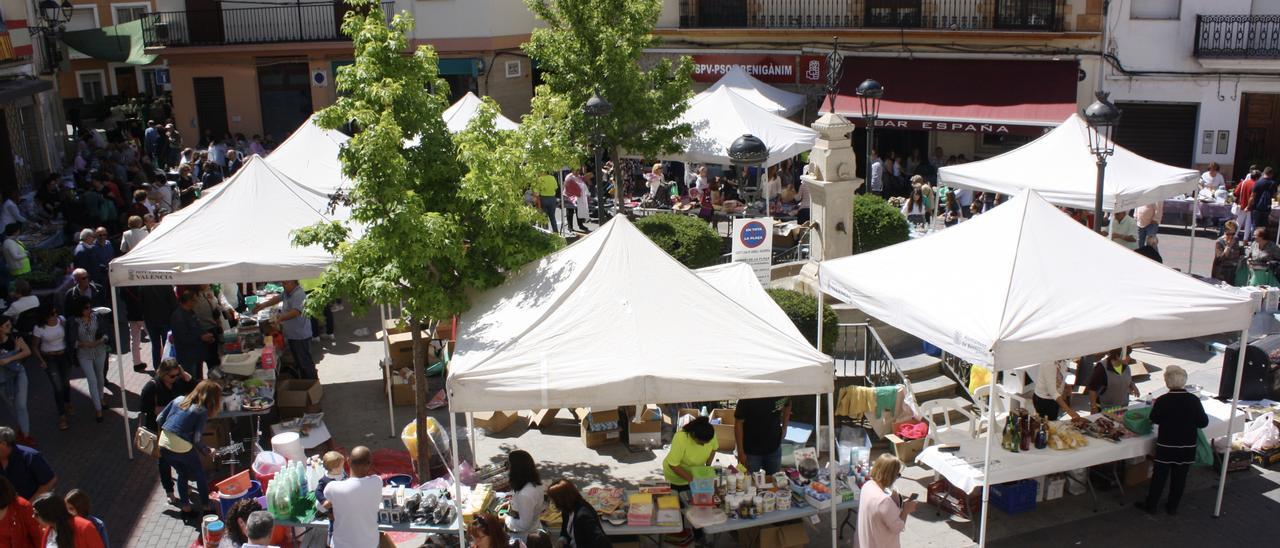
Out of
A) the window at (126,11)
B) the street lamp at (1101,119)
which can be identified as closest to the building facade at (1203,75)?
the street lamp at (1101,119)

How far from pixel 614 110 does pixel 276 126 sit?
16160 millimetres

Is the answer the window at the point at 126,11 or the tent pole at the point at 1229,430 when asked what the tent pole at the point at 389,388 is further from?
the window at the point at 126,11

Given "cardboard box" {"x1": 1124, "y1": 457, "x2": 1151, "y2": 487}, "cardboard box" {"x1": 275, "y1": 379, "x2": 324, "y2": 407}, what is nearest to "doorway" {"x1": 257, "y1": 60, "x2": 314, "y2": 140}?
"cardboard box" {"x1": 275, "y1": 379, "x2": 324, "y2": 407}

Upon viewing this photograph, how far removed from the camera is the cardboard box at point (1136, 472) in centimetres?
1018

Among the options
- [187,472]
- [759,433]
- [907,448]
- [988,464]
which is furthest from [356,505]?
[907,448]

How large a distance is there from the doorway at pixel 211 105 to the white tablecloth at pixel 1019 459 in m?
26.4

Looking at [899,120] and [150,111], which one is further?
[150,111]

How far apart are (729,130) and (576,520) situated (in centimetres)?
1242

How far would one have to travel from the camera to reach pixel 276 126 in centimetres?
3116

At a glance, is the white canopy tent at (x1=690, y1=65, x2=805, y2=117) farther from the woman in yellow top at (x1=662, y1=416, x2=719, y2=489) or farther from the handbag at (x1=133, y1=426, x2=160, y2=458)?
the handbag at (x1=133, y1=426, x2=160, y2=458)

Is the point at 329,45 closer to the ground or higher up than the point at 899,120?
higher up

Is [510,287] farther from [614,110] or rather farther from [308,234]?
[614,110]

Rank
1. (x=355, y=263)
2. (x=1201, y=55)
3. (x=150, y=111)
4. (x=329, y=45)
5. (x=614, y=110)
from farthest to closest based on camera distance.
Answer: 1. (x=150, y=111)
2. (x=329, y=45)
3. (x=1201, y=55)
4. (x=614, y=110)
5. (x=355, y=263)

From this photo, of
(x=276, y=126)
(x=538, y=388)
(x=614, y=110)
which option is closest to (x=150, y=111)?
(x=276, y=126)
